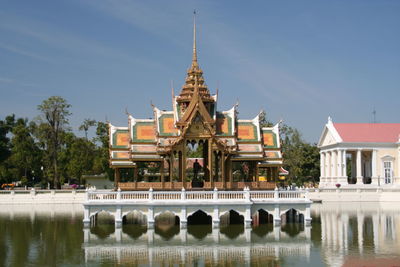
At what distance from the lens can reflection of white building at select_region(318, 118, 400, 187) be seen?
63.9m

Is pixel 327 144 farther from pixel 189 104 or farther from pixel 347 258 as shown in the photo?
pixel 347 258

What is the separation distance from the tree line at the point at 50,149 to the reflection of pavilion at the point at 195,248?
31514 millimetres

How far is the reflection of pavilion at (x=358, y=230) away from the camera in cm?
2288

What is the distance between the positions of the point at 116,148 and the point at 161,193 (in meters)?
5.38

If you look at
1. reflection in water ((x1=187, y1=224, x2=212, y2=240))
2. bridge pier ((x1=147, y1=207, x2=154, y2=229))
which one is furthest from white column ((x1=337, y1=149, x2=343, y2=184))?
bridge pier ((x1=147, y1=207, x2=154, y2=229))

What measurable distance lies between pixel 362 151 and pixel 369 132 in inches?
114

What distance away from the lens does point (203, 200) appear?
27.8 m

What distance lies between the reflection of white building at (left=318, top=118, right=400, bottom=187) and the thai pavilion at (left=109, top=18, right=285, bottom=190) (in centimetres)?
3330

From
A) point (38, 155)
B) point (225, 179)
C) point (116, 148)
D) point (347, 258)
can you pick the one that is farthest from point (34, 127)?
point (347, 258)

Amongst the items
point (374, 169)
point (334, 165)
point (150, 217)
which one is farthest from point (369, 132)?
point (150, 217)

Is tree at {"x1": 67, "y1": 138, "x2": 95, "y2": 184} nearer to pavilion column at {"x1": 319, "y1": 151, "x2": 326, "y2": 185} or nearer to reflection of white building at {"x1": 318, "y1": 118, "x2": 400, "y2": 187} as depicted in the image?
reflection of white building at {"x1": 318, "y1": 118, "x2": 400, "y2": 187}

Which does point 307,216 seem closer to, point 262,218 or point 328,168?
point 262,218

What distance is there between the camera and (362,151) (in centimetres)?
6788

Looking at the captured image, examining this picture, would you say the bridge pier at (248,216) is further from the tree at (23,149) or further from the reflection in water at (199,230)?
the tree at (23,149)
